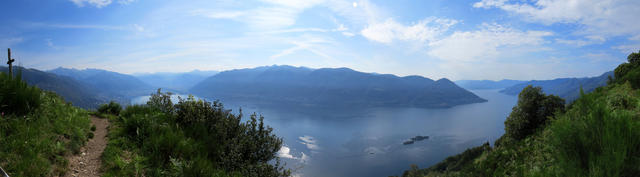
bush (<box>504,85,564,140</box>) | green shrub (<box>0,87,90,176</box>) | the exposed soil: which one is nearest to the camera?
green shrub (<box>0,87,90,176</box>)

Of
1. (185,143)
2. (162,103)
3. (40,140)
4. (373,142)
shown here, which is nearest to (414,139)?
(373,142)

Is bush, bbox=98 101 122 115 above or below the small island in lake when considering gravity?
above

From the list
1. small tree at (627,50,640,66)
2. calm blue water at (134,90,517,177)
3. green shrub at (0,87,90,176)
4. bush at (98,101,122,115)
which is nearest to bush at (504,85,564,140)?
small tree at (627,50,640,66)

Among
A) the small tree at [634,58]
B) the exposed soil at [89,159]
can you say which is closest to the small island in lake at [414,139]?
the small tree at [634,58]

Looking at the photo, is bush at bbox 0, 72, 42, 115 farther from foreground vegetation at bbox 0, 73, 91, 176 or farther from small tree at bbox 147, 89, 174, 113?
small tree at bbox 147, 89, 174, 113

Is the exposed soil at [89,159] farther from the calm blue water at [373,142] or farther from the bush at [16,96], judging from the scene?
the calm blue water at [373,142]

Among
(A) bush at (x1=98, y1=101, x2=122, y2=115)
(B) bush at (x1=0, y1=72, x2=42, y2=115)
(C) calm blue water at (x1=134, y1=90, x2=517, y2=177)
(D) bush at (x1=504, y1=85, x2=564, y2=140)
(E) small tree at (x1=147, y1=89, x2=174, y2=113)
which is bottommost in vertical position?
(C) calm blue water at (x1=134, y1=90, x2=517, y2=177)
